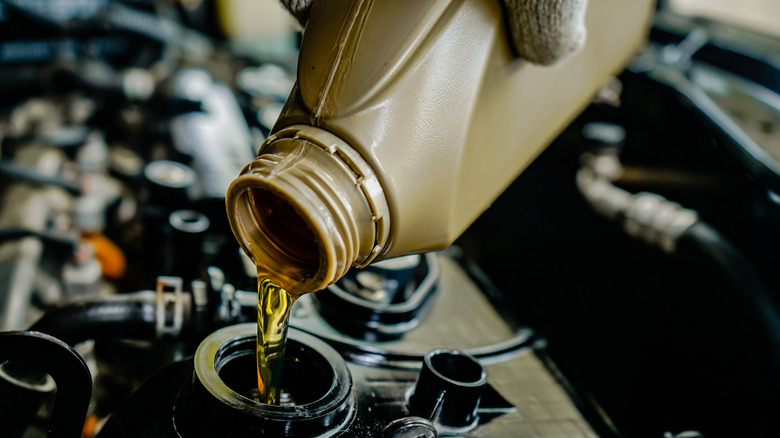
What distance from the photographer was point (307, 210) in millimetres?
592

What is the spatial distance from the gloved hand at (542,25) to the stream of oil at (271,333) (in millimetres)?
355

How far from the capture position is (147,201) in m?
1.41

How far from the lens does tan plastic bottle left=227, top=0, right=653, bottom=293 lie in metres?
0.63

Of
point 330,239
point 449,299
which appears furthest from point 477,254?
point 330,239

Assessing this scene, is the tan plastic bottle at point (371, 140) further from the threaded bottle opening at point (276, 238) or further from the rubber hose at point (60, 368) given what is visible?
the rubber hose at point (60, 368)

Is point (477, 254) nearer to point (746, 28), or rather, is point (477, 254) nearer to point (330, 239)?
point (746, 28)

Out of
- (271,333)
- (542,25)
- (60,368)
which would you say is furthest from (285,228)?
(542,25)

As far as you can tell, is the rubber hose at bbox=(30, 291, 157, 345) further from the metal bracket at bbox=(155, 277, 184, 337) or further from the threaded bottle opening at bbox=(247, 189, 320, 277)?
the threaded bottle opening at bbox=(247, 189, 320, 277)

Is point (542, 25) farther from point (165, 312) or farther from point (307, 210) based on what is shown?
point (165, 312)

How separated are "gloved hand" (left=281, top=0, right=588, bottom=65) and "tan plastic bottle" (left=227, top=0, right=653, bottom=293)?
2cm

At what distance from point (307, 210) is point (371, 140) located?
0.12 meters

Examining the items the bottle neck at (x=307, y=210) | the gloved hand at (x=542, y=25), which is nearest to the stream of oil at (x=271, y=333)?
the bottle neck at (x=307, y=210)

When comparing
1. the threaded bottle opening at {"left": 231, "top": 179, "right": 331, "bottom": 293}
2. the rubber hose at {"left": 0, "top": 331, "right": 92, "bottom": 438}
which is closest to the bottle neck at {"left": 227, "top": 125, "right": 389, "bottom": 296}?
the threaded bottle opening at {"left": 231, "top": 179, "right": 331, "bottom": 293}

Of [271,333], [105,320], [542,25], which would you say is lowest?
[105,320]
